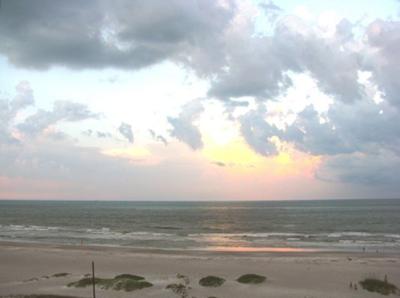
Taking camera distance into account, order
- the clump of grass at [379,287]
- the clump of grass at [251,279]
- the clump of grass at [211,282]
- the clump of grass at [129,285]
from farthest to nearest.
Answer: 1. the clump of grass at [251,279]
2. the clump of grass at [211,282]
3. the clump of grass at [129,285]
4. the clump of grass at [379,287]

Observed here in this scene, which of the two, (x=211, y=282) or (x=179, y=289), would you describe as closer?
(x=179, y=289)

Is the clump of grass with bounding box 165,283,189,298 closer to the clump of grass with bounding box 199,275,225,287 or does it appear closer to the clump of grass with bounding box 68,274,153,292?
the clump of grass with bounding box 199,275,225,287

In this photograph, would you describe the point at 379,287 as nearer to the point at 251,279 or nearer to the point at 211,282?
the point at 251,279

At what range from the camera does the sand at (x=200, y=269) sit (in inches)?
901

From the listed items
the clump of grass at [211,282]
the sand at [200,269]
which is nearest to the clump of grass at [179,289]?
the sand at [200,269]

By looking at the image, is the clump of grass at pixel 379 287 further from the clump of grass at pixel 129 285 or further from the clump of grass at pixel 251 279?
the clump of grass at pixel 129 285

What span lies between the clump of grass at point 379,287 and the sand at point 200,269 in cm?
43

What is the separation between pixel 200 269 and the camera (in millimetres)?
30109

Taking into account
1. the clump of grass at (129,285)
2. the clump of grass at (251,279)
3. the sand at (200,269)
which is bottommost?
the sand at (200,269)

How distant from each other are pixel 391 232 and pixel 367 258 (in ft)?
106

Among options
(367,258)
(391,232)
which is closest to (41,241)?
(367,258)

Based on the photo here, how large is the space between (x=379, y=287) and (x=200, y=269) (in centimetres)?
1172

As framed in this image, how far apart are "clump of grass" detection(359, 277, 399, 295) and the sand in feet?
1.42

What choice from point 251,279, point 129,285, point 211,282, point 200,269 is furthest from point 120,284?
point 200,269
